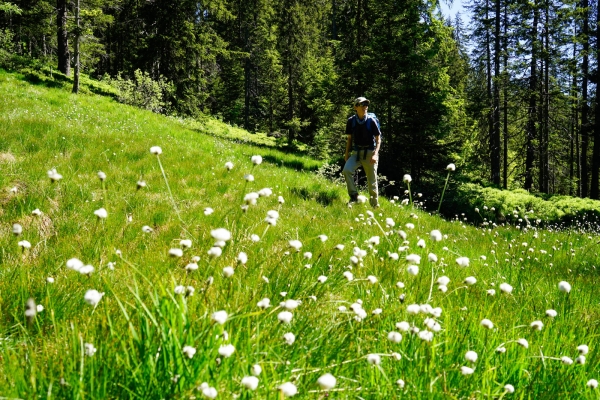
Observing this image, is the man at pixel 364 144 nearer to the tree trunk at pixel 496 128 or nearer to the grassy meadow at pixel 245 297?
the grassy meadow at pixel 245 297

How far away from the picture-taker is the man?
859 centimetres

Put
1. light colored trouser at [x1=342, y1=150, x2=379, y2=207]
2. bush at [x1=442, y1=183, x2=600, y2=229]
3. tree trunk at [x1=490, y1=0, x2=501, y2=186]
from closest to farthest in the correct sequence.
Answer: light colored trouser at [x1=342, y1=150, x2=379, y2=207] → bush at [x1=442, y1=183, x2=600, y2=229] → tree trunk at [x1=490, y1=0, x2=501, y2=186]

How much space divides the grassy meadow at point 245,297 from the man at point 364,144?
2.93 feet

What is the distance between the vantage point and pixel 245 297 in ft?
7.52

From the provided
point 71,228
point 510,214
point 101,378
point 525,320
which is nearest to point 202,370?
point 101,378

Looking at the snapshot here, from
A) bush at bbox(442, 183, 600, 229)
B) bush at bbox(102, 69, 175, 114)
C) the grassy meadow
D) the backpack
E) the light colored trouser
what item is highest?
bush at bbox(102, 69, 175, 114)

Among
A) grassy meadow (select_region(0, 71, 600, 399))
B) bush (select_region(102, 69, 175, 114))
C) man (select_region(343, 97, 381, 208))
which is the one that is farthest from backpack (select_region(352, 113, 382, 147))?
bush (select_region(102, 69, 175, 114))

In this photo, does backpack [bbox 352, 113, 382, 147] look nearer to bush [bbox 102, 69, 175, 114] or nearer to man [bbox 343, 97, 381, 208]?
man [bbox 343, 97, 381, 208]

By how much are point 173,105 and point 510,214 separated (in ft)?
71.8

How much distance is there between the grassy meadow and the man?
893 millimetres

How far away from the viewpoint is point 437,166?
1892cm

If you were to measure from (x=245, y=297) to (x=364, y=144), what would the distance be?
7046 mm

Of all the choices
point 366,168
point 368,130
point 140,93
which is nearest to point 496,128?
point 366,168

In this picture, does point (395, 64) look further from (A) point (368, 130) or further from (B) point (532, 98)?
(B) point (532, 98)
